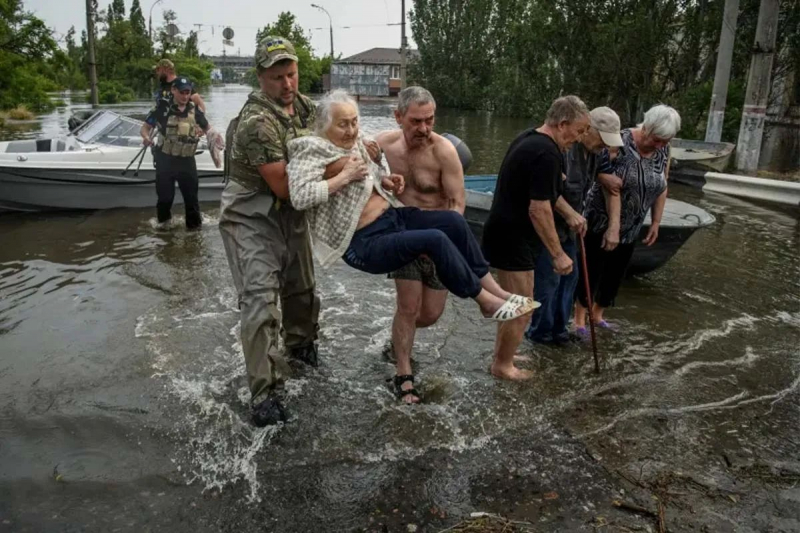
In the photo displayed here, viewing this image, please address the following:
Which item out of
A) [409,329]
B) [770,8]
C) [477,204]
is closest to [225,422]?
[409,329]

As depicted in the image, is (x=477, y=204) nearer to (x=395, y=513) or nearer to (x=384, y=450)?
(x=384, y=450)

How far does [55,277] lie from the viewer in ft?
23.2

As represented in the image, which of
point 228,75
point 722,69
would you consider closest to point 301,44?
point 722,69

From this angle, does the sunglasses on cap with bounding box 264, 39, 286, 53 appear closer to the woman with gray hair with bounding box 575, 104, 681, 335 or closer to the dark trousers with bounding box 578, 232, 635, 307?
the woman with gray hair with bounding box 575, 104, 681, 335

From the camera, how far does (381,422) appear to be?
13.2ft

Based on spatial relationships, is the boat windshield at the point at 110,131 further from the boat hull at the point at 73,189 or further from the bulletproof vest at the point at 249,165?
the bulletproof vest at the point at 249,165

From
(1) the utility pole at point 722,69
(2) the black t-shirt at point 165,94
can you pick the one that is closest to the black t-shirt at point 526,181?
(2) the black t-shirt at point 165,94

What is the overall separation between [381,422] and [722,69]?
581 inches

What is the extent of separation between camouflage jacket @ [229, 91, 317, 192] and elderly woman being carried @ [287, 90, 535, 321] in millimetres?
123

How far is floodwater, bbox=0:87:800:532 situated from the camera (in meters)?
3.25

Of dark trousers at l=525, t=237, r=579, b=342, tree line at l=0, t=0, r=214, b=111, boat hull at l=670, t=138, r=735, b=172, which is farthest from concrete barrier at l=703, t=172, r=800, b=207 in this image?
tree line at l=0, t=0, r=214, b=111

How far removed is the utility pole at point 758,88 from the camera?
561 inches

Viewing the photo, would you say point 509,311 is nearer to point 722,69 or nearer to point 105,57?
point 722,69

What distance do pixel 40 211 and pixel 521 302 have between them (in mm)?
9093
